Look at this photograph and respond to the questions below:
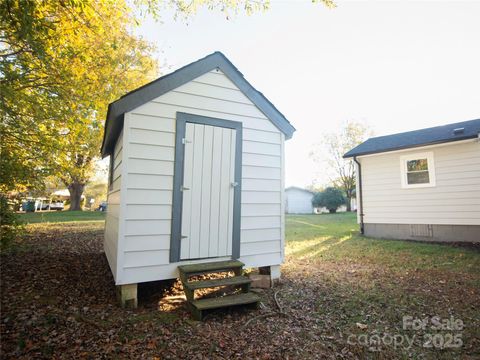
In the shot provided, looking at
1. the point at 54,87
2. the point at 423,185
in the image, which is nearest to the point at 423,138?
the point at 423,185

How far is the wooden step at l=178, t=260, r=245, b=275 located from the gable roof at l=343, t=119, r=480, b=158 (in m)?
8.23

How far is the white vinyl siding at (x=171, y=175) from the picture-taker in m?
3.74

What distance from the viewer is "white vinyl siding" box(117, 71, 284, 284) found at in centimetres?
374

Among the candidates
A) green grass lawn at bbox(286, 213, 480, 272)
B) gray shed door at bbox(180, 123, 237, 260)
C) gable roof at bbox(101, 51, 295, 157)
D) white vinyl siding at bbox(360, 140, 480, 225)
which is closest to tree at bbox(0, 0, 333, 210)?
gable roof at bbox(101, 51, 295, 157)

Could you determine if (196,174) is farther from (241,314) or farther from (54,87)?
(54,87)

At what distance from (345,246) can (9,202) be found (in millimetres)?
8803

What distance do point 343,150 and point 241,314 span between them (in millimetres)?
30104

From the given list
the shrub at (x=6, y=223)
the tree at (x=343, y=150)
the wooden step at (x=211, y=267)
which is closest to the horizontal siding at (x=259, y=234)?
the wooden step at (x=211, y=267)

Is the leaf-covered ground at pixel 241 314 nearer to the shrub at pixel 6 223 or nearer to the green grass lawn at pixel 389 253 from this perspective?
the green grass lawn at pixel 389 253

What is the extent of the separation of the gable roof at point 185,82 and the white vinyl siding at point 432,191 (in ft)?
21.8

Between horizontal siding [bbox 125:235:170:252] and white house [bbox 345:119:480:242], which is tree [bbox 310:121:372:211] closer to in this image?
white house [bbox 345:119:480:242]

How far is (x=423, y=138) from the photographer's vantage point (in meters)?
9.46

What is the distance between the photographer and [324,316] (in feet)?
11.8

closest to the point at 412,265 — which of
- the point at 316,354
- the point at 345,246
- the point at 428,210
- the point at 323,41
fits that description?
the point at 345,246
